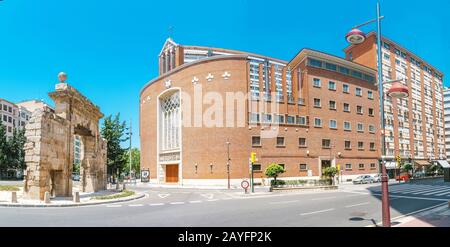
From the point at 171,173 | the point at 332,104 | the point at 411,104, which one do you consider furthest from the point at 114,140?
the point at 411,104

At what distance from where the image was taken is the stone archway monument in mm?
18484

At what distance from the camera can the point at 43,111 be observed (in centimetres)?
1878

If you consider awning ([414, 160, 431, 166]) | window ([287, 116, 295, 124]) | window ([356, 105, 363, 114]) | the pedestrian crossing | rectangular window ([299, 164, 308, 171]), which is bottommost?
the pedestrian crossing

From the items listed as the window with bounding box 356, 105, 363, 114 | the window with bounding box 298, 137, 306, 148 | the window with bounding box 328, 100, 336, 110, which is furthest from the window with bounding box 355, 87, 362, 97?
the window with bounding box 298, 137, 306, 148

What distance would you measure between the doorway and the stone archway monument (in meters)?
21.0

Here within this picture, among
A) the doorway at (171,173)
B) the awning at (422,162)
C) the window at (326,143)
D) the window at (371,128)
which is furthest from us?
the awning at (422,162)

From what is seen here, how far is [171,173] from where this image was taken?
50.6 metres

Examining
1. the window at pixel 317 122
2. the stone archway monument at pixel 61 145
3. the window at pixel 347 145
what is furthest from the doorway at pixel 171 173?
the window at pixel 347 145

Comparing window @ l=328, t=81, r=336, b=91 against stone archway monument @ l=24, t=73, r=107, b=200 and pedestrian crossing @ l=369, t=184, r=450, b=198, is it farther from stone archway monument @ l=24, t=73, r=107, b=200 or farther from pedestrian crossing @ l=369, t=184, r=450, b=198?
stone archway monument @ l=24, t=73, r=107, b=200

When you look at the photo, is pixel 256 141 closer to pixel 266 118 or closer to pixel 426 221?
pixel 266 118

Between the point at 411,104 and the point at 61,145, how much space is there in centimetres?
6514

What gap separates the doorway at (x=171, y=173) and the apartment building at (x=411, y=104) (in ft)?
122

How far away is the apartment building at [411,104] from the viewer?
57.3 m

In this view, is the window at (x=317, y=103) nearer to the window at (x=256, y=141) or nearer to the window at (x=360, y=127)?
the window at (x=360, y=127)
